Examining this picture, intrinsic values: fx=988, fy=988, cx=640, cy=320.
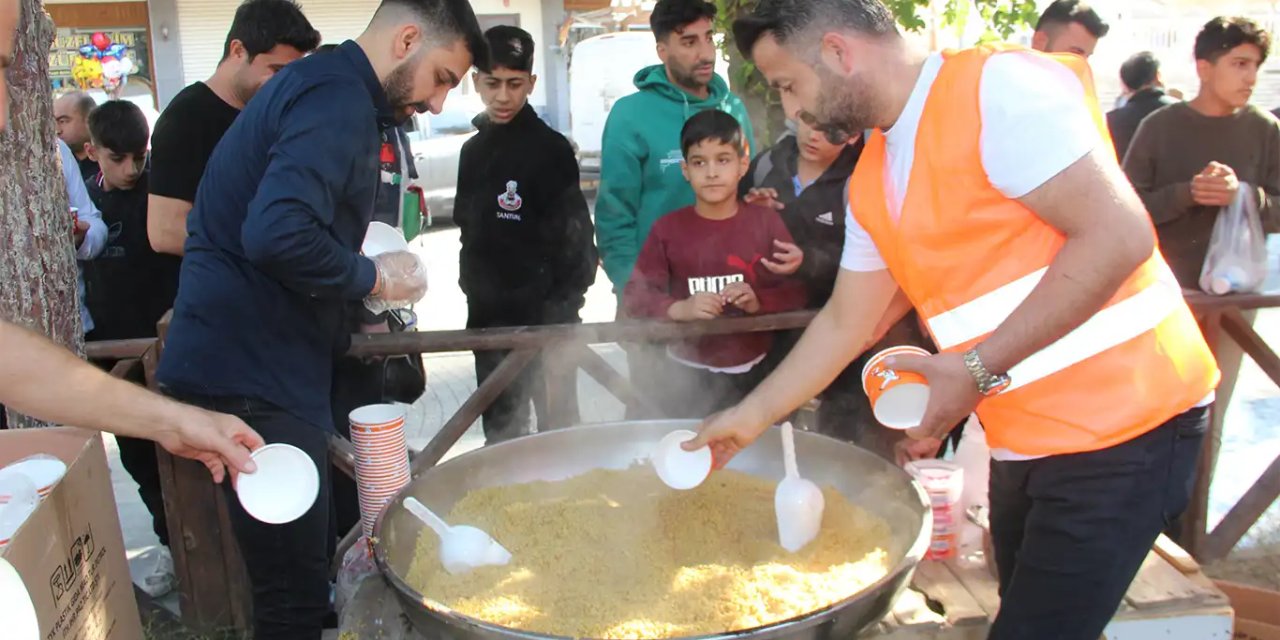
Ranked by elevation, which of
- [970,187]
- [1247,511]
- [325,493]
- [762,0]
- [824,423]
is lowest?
[1247,511]

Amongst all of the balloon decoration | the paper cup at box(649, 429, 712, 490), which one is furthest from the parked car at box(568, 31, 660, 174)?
the paper cup at box(649, 429, 712, 490)

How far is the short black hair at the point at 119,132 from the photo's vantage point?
3.81 meters

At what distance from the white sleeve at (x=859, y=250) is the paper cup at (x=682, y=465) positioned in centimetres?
53

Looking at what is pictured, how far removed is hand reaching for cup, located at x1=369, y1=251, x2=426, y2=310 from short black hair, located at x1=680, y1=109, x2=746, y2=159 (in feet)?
3.87

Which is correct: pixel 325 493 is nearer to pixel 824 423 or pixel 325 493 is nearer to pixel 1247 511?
pixel 824 423

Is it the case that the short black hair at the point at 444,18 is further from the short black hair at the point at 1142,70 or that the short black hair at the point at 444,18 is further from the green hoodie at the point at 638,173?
the short black hair at the point at 1142,70

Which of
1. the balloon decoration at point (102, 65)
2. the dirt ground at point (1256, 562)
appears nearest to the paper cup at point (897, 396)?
the dirt ground at point (1256, 562)

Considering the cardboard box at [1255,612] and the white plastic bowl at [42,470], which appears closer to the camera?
the white plastic bowl at [42,470]

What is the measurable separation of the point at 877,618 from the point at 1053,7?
11.7ft

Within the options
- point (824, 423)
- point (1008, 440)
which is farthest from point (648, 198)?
point (1008, 440)

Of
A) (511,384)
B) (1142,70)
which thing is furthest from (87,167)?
(1142,70)

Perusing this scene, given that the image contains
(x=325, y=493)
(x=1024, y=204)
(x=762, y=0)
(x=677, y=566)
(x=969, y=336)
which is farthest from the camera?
(x=325, y=493)

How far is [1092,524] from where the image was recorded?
166cm

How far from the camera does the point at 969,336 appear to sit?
168 cm
